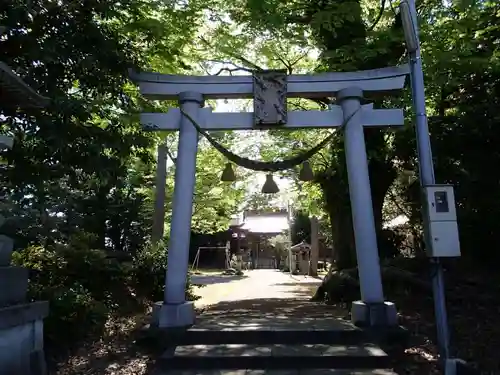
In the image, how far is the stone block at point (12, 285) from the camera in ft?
15.3

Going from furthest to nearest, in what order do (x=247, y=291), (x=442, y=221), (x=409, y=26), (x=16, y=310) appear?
(x=247, y=291) → (x=409, y=26) → (x=442, y=221) → (x=16, y=310)

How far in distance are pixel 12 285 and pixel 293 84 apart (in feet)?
17.9

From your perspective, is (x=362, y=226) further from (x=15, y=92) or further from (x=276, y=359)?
(x=15, y=92)

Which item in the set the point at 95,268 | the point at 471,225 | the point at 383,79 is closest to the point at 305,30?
the point at 383,79

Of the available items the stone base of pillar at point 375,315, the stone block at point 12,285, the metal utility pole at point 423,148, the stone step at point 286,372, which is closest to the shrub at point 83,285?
the stone block at point 12,285

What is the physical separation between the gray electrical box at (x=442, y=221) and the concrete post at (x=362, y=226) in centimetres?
221

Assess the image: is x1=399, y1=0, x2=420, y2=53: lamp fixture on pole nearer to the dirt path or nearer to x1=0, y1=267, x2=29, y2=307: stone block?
x1=0, y1=267, x2=29, y2=307: stone block

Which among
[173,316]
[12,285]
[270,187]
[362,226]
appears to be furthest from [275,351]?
[270,187]

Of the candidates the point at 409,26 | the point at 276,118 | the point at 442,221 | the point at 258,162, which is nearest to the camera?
the point at 442,221

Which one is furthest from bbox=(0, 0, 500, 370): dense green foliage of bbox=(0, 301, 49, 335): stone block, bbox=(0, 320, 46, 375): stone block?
bbox=(0, 320, 46, 375): stone block

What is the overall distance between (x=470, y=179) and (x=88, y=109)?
299 inches

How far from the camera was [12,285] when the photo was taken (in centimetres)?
482

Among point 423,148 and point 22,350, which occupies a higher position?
point 423,148

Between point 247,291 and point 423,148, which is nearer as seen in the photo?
point 423,148
